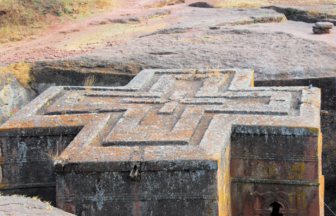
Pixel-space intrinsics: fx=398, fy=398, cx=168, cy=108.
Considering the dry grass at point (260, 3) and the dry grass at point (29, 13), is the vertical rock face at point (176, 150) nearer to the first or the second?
the dry grass at point (29, 13)

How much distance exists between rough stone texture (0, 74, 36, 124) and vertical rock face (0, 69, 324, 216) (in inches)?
94.9

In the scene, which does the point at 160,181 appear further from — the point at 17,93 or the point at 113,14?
the point at 113,14

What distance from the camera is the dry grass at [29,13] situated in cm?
1407

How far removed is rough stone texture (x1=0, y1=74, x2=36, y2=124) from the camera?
28.8ft

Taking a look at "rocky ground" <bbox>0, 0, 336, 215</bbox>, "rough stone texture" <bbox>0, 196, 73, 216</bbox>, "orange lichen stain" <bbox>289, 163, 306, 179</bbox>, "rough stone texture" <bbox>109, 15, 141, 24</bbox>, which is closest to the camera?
"rough stone texture" <bbox>0, 196, 73, 216</bbox>

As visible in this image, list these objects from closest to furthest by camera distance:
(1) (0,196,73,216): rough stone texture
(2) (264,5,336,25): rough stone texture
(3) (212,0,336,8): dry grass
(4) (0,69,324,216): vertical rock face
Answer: (1) (0,196,73,216): rough stone texture < (4) (0,69,324,216): vertical rock face < (2) (264,5,336,25): rough stone texture < (3) (212,0,336,8): dry grass

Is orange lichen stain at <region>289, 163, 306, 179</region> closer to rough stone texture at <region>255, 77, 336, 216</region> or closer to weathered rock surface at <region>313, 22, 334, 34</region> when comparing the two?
rough stone texture at <region>255, 77, 336, 216</region>

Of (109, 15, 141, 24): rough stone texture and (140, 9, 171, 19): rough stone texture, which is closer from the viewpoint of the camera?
(109, 15, 141, 24): rough stone texture

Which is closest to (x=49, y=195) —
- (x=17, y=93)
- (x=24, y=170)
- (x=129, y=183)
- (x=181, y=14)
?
(x=24, y=170)

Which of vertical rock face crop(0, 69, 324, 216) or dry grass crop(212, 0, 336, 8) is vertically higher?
dry grass crop(212, 0, 336, 8)

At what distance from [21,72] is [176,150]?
625 centimetres

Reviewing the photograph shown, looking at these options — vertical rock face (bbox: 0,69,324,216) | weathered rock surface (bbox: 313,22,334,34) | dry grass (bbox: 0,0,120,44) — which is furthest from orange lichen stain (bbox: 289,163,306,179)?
dry grass (bbox: 0,0,120,44)

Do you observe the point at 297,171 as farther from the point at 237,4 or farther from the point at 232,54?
the point at 237,4

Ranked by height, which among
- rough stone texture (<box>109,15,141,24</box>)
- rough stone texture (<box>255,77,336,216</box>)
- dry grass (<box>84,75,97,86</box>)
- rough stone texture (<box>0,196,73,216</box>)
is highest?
rough stone texture (<box>109,15,141,24</box>)
